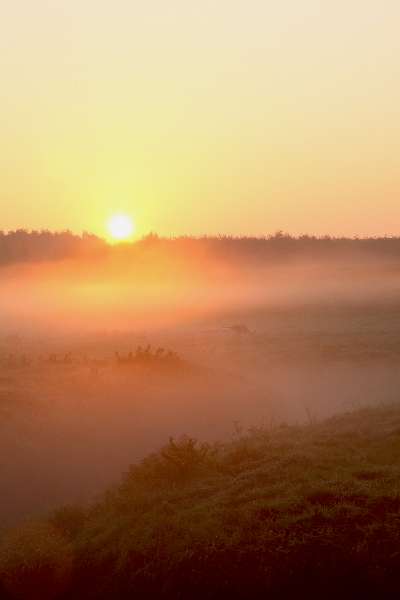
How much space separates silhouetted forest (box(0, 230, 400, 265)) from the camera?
73.4 meters

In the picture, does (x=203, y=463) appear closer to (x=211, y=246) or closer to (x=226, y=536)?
(x=226, y=536)

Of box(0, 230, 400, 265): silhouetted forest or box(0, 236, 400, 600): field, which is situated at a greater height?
box(0, 230, 400, 265): silhouetted forest

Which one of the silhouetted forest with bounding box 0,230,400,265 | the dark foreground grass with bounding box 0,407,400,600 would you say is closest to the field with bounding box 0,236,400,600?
the dark foreground grass with bounding box 0,407,400,600

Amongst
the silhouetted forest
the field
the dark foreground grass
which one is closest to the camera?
the dark foreground grass

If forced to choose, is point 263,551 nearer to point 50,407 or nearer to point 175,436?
point 175,436

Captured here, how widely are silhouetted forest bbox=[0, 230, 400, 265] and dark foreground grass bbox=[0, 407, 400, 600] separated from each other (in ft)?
204

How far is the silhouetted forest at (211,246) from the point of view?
7338cm

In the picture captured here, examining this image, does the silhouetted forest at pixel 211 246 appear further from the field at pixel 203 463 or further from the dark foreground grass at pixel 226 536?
the dark foreground grass at pixel 226 536

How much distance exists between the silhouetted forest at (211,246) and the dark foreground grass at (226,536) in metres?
62.2

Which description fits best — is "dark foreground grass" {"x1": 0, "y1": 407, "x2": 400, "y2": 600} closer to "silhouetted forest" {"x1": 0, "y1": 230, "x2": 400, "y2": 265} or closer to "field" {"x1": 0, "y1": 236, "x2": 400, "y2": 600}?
"field" {"x1": 0, "y1": 236, "x2": 400, "y2": 600}

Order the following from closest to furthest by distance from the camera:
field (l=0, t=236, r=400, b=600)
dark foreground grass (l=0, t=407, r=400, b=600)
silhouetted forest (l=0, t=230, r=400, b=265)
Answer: dark foreground grass (l=0, t=407, r=400, b=600) < field (l=0, t=236, r=400, b=600) < silhouetted forest (l=0, t=230, r=400, b=265)

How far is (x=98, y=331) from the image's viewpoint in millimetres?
38500

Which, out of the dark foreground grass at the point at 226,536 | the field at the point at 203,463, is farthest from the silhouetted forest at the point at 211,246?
the dark foreground grass at the point at 226,536

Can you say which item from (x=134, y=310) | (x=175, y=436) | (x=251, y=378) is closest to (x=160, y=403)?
(x=175, y=436)
